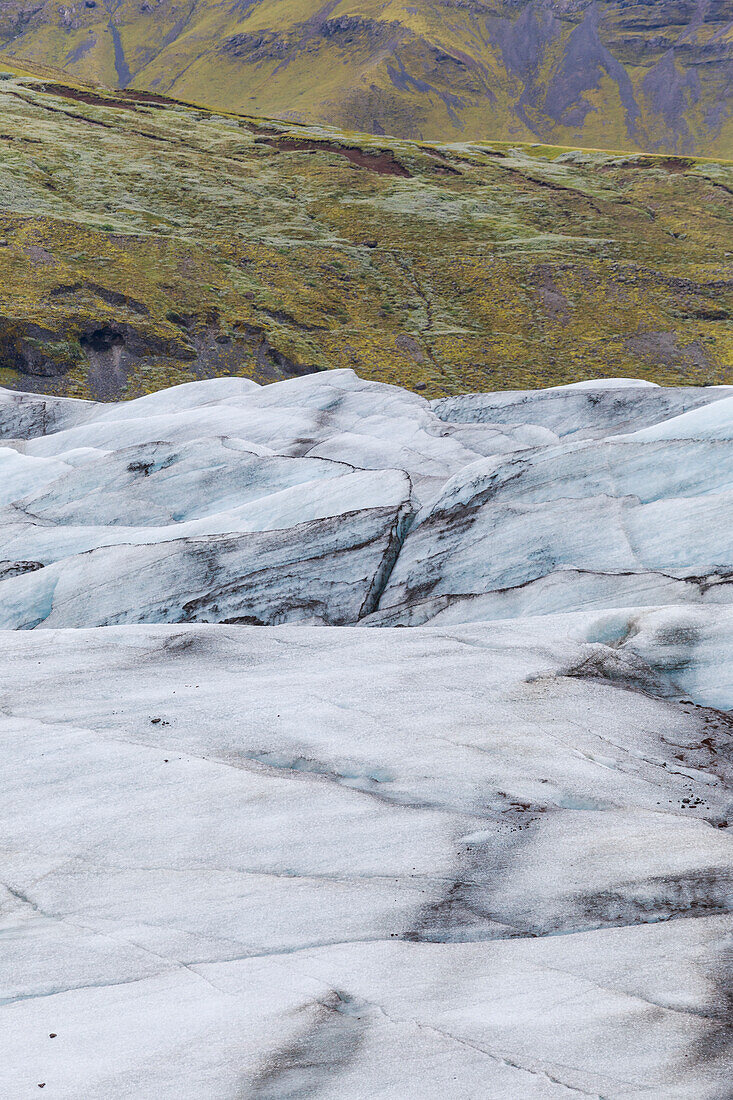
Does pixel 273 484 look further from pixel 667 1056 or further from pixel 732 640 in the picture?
pixel 667 1056

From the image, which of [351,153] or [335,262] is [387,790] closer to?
[335,262]

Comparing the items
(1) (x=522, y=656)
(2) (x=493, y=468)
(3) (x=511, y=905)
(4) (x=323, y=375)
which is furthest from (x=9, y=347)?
(3) (x=511, y=905)

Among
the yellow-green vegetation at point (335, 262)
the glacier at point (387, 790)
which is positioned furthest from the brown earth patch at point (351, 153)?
the glacier at point (387, 790)

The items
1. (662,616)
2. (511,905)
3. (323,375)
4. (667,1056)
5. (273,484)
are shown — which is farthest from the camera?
(323,375)

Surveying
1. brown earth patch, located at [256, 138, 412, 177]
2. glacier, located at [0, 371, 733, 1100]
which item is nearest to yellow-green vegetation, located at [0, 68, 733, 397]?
brown earth patch, located at [256, 138, 412, 177]

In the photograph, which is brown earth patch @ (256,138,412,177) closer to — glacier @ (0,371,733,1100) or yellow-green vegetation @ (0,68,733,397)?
yellow-green vegetation @ (0,68,733,397)

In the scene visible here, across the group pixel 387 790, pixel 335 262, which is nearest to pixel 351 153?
pixel 335 262

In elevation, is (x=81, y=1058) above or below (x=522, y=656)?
above
